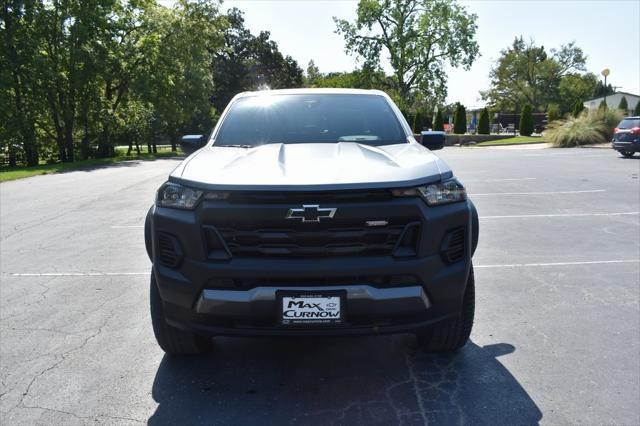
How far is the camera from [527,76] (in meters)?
82.9

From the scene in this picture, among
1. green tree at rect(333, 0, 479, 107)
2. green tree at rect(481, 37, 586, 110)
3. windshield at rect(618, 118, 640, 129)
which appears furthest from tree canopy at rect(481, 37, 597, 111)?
windshield at rect(618, 118, 640, 129)

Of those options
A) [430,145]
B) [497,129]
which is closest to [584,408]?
[430,145]

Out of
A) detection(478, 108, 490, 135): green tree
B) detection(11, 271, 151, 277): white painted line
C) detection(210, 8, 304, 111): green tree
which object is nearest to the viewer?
detection(11, 271, 151, 277): white painted line

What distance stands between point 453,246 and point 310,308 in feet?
2.75

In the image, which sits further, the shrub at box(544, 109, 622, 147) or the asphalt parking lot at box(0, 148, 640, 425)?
the shrub at box(544, 109, 622, 147)

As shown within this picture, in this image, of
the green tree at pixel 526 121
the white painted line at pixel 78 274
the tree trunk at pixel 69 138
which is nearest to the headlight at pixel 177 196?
the white painted line at pixel 78 274

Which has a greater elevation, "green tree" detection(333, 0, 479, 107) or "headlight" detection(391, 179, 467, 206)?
"green tree" detection(333, 0, 479, 107)

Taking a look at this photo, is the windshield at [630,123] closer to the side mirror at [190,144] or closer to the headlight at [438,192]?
the side mirror at [190,144]

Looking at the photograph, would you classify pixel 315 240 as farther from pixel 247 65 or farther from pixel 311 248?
pixel 247 65

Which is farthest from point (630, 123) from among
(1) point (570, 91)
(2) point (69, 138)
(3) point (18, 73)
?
(1) point (570, 91)

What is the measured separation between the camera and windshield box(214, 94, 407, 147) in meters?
3.84

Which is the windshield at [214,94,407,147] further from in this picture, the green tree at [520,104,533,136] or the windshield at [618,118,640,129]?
the green tree at [520,104,533,136]

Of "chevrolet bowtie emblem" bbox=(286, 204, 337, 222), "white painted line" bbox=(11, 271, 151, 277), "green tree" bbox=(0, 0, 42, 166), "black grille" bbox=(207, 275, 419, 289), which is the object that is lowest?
"white painted line" bbox=(11, 271, 151, 277)

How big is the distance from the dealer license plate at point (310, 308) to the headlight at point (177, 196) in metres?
0.69
